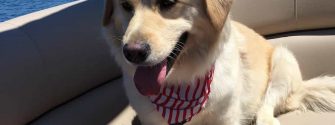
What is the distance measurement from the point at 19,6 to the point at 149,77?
269 centimetres

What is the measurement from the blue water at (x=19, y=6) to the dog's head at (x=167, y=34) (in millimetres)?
2117

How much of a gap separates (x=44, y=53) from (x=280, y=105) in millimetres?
1243

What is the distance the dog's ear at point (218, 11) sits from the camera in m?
1.84

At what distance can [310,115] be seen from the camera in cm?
246

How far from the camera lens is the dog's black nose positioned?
165 centimetres

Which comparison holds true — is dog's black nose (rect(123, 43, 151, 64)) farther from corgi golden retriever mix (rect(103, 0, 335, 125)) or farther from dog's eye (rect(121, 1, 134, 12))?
dog's eye (rect(121, 1, 134, 12))

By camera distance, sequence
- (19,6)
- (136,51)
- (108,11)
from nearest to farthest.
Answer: (136,51), (108,11), (19,6)

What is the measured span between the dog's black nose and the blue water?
246 cm

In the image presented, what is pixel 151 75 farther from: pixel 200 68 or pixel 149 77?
pixel 200 68

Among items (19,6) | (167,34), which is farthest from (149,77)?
(19,6)

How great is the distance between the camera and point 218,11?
186 centimetres

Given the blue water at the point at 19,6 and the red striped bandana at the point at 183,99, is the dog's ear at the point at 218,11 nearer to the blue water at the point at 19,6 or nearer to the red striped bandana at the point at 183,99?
the red striped bandana at the point at 183,99

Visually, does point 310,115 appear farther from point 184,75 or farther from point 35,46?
point 35,46

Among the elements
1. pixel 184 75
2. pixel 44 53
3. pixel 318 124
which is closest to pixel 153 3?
pixel 184 75
